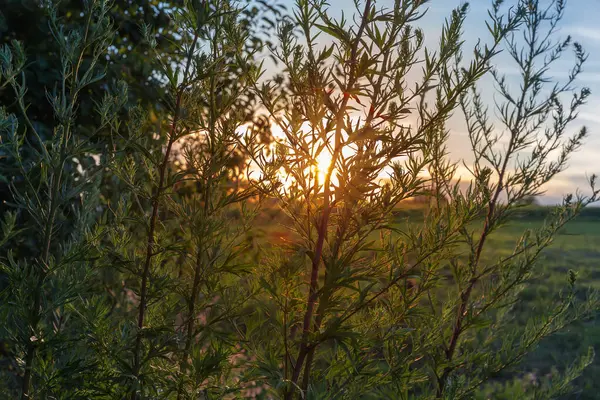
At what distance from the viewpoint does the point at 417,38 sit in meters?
1.81

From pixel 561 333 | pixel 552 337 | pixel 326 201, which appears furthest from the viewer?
pixel 552 337

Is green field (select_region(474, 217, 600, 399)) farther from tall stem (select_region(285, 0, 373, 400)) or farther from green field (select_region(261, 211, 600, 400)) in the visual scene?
tall stem (select_region(285, 0, 373, 400))

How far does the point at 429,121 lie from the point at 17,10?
10.1 ft

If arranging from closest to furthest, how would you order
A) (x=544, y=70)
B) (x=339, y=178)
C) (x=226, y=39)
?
(x=339, y=178)
(x=226, y=39)
(x=544, y=70)

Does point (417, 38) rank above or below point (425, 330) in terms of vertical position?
above

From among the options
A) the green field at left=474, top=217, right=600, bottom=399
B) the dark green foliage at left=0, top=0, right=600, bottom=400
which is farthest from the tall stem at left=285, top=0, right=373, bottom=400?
the green field at left=474, top=217, right=600, bottom=399

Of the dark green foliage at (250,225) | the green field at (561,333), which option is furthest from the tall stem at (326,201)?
the green field at (561,333)

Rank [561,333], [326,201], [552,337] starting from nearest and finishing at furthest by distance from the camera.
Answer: [326,201]
[561,333]
[552,337]

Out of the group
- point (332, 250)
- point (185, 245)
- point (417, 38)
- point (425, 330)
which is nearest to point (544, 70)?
point (417, 38)

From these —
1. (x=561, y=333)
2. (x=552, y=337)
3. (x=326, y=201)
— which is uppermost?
(x=326, y=201)

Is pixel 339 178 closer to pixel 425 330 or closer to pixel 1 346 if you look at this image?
pixel 425 330

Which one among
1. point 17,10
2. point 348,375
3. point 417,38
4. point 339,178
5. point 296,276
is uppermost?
point 17,10

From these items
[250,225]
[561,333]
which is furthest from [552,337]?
[250,225]

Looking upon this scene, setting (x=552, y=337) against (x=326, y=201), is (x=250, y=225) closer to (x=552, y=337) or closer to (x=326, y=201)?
(x=326, y=201)
